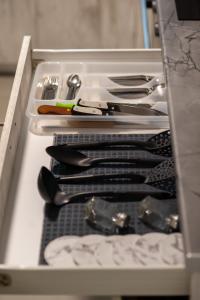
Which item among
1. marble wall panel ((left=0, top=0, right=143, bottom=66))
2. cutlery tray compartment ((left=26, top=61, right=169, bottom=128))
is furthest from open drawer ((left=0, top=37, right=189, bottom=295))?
marble wall panel ((left=0, top=0, right=143, bottom=66))

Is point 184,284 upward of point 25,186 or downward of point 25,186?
downward

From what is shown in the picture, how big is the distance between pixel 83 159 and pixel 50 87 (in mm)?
314

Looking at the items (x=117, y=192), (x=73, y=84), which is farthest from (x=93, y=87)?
(x=117, y=192)

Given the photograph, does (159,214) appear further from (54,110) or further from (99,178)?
(54,110)

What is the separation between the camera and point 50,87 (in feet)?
4.11

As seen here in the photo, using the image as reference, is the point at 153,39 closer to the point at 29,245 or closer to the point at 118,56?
the point at 118,56

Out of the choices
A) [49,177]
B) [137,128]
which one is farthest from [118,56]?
[49,177]

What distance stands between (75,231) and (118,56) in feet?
2.08

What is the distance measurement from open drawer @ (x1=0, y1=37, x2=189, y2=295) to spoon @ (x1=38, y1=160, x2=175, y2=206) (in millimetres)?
29

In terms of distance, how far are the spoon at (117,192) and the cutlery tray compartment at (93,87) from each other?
19 centimetres

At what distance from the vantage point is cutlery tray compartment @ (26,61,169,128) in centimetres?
113

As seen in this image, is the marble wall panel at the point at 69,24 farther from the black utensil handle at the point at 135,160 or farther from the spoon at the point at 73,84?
the black utensil handle at the point at 135,160

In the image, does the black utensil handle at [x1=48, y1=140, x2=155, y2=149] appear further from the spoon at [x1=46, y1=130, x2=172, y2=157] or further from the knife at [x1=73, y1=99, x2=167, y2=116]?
the knife at [x1=73, y1=99, x2=167, y2=116]

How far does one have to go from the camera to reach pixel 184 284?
28.6 inches
